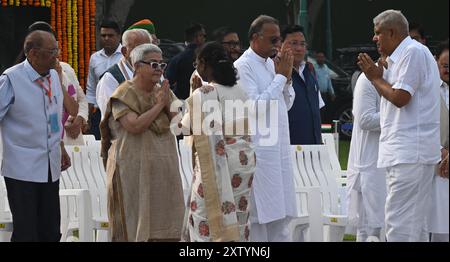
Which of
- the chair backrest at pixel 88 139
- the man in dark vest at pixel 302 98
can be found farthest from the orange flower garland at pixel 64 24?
the man in dark vest at pixel 302 98

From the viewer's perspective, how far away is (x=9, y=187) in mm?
9109

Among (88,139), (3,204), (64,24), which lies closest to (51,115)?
(3,204)

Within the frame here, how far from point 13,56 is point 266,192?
779cm

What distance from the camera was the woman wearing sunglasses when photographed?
8828 mm

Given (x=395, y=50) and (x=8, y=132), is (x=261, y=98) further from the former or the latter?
(x=8, y=132)

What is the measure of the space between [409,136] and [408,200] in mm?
440

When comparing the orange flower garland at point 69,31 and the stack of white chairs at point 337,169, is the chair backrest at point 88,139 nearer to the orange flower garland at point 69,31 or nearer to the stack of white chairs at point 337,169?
the stack of white chairs at point 337,169

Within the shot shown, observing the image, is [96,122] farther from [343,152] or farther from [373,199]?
[343,152]

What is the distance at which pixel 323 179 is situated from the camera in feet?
37.8

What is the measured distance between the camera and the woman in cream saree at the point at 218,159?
8.55 m

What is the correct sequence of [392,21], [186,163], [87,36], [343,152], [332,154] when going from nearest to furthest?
[392,21]
[186,163]
[332,154]
[87,36]
[343,152]

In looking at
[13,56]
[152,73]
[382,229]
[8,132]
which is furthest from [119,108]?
[13,56]

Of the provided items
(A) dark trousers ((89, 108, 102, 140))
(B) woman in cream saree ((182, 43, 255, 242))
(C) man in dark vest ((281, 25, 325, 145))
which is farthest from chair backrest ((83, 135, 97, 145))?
(B) woman in cream saree ((182, 43, 255, 242))

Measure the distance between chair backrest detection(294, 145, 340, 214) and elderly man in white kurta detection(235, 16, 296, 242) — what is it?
1521 mm
